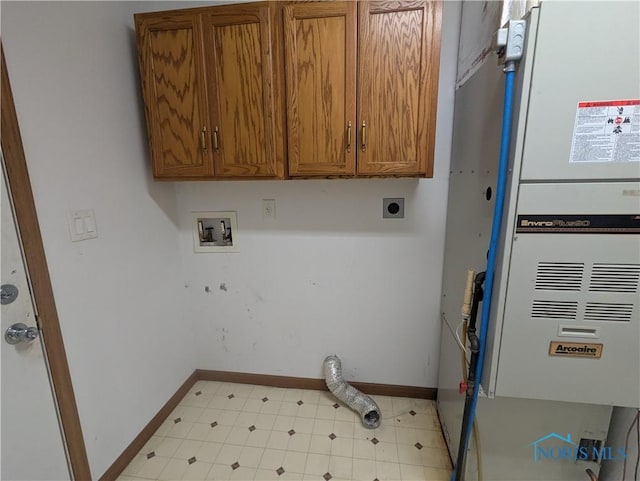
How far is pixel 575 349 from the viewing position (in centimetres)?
98

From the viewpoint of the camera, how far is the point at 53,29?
116cm

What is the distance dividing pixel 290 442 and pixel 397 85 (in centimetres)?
192

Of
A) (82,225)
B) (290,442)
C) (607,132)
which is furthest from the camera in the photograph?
(290,442)

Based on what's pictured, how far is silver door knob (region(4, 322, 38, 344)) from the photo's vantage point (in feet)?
3.34

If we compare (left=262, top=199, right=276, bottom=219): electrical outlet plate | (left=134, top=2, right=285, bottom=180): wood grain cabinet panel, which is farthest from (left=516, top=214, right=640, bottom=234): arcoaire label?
(left=262, top=199, right=276, bottom=219): electrical outlet plate

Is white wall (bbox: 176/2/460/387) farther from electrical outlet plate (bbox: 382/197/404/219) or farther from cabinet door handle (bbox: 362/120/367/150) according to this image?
cabinet door handle (bbox: 362/120/367/150)

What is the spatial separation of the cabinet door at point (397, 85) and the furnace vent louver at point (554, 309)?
70 cm

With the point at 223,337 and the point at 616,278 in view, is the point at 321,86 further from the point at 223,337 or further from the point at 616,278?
the point at 223,337

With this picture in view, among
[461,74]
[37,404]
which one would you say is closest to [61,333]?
[37,404]

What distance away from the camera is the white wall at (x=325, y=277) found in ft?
5.70

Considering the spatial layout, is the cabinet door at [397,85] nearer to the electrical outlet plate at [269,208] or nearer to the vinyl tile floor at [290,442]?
the electrical outlet plate at [269,208]

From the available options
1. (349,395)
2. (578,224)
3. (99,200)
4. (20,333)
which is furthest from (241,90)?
(349,395)

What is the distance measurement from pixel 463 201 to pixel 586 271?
1.93 ft

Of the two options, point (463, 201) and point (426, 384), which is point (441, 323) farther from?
point (463, 201)
